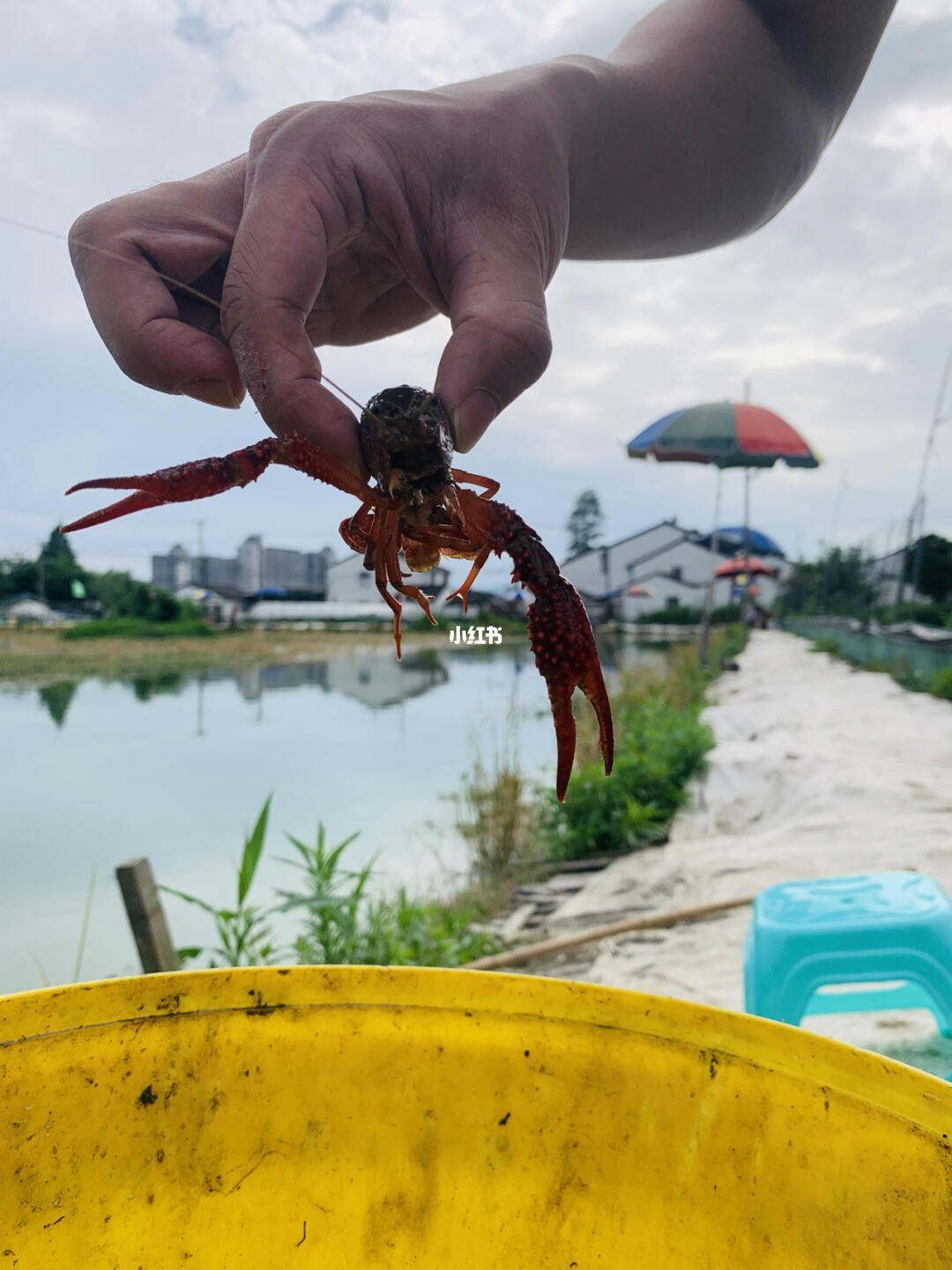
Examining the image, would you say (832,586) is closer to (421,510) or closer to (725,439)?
(725,439)

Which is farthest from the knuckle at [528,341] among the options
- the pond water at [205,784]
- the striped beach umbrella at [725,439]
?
the striped beach umbrella at [725,439]

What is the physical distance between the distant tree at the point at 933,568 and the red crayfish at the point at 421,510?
43.3ft

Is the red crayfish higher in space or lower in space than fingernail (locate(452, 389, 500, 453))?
lower

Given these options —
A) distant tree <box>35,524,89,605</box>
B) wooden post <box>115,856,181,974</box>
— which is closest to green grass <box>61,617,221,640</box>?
wooden post <box>115,856,181,974</box>

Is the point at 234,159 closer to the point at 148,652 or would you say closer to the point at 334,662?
the point at 148,652

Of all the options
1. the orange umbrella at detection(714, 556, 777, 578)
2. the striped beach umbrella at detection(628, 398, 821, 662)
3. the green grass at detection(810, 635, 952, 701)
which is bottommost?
the green grass at detection(810, 635, 952, 701)

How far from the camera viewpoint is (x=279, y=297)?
0.73 meters

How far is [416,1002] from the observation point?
1.06 m

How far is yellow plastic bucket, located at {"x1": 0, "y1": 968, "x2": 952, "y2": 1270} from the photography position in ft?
3.01

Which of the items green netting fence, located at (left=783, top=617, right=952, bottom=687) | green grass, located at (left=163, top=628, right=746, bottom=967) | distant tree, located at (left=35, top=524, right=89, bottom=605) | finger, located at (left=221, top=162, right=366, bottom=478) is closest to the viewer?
finger, located at (left=221, top=162, right=366, bottom=478)

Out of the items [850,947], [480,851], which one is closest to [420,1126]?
[850,947]

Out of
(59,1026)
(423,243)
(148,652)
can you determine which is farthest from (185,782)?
(423,243)

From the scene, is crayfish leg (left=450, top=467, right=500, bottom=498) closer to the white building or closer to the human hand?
the human hand

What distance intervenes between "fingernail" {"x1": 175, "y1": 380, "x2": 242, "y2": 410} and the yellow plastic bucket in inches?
30.0
